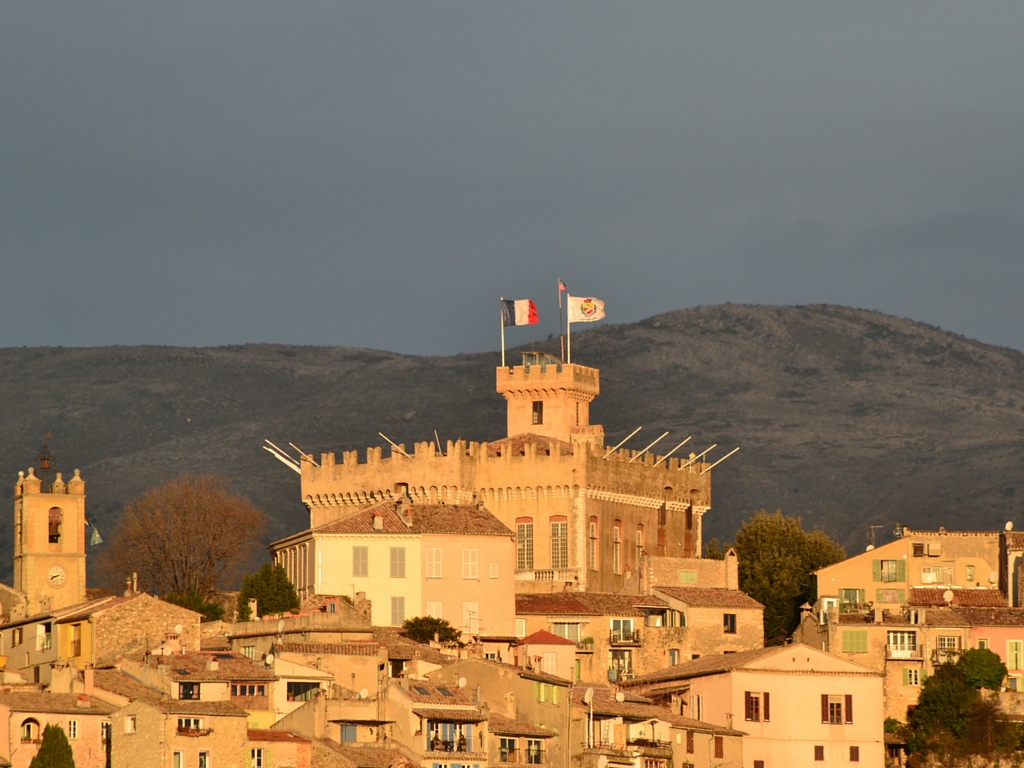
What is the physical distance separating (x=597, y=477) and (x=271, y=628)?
2355 centimetres

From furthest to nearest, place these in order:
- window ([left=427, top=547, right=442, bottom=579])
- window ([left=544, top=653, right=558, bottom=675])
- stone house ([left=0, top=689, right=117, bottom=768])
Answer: window ([left=427, top=547, right=442, bottom=579]) → window ([left=544, top=653, right=558, bottom=675]) → stone house ([left=0, top=689, right=117, bottom=768])

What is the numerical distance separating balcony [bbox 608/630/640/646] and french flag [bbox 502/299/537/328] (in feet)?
71.7

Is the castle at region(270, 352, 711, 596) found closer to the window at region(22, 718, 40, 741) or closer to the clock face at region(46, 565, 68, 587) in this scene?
the clock face at region(46, 565, 68, 587)

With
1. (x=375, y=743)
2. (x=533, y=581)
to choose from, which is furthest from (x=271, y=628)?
(x=533, y=581)

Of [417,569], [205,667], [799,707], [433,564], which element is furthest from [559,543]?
[205,667]

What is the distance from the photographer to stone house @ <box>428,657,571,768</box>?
269ft

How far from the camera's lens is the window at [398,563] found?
96.2 m

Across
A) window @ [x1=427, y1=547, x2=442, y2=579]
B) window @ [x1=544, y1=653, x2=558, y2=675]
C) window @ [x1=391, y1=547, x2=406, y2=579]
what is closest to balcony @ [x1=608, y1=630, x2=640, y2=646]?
window @ [x1=544, y1=653, x2=558, y2=675]

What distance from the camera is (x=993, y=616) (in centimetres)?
9731

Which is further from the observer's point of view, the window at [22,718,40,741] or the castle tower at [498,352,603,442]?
the castle tower at [498,352,603,442]

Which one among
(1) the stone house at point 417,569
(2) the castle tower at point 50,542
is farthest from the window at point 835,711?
(2) the castle tower at point 50,542

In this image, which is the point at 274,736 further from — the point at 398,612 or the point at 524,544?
the point at 524,544

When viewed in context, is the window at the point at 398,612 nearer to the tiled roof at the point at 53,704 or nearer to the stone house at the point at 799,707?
the stone house at the point at 799,707

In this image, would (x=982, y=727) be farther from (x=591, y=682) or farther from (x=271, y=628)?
(x=271, y=628)
